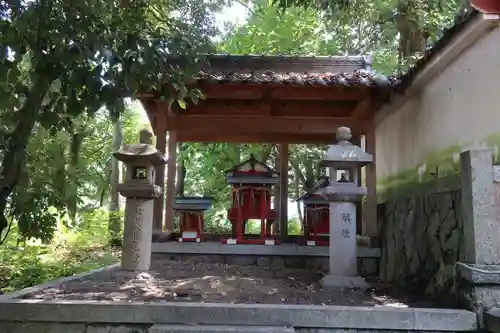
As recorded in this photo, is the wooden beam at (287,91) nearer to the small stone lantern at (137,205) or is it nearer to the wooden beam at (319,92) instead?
the wooden beam at (319,92)

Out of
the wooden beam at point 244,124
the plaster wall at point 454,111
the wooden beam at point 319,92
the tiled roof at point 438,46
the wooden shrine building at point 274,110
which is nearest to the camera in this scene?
the tiled roof at point 438,46

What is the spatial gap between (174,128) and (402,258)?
476cm

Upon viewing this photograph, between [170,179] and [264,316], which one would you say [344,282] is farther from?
[170,179]

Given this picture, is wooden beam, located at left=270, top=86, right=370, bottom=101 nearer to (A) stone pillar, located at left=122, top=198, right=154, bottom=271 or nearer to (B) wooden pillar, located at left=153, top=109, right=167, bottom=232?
(B) wooden pillar, located at left=153, top=109, right=167, bottom=232

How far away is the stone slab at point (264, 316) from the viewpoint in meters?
3.68

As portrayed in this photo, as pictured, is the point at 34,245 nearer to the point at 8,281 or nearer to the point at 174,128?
the point at 8,281

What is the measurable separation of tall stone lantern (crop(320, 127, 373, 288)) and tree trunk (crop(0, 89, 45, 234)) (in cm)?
351

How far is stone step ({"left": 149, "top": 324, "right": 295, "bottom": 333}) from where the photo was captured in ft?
11.6

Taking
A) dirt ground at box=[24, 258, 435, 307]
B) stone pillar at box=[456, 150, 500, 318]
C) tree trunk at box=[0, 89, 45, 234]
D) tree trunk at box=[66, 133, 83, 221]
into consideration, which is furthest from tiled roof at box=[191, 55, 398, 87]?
tree trunk at box=[0, 89, 45, 234]

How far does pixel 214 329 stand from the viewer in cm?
357


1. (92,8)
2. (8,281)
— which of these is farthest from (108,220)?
(92,8)

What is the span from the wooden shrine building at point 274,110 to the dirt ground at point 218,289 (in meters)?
1.91

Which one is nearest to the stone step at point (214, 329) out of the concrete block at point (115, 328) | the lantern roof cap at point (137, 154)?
the concrete block at point (115, 328)

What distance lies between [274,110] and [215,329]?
19.2 ft
